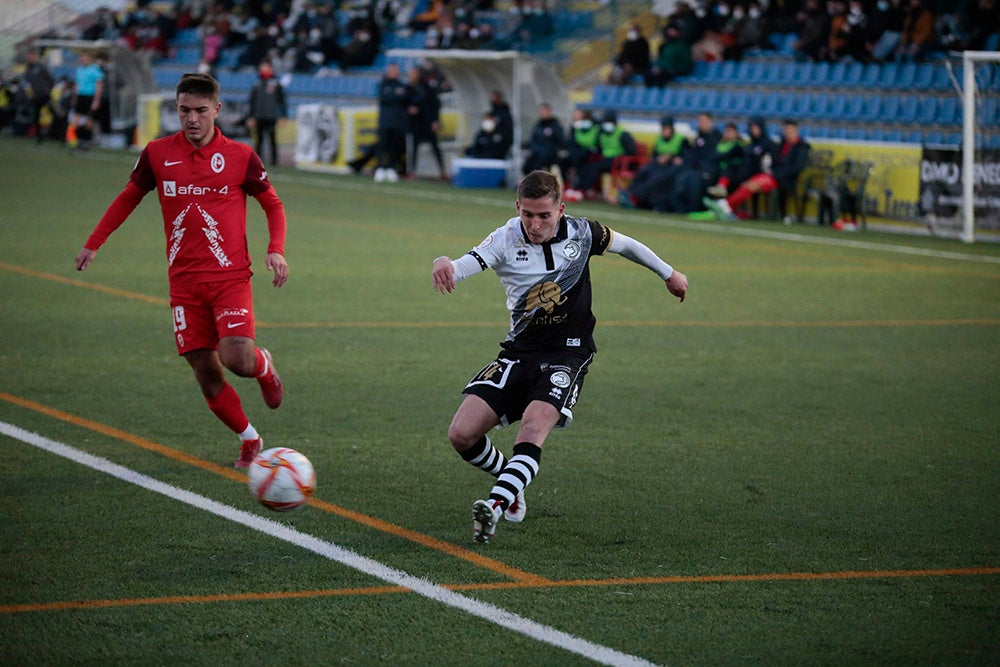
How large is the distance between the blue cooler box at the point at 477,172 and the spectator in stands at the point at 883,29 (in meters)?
7.24

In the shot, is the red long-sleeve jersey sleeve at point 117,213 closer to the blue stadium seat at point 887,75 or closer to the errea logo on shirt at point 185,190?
the errea logo on shirt at point 185,190

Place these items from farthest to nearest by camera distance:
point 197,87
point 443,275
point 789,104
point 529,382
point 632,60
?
point 632,60
point 789,104
point 197,87
point 529,382
point 443,275

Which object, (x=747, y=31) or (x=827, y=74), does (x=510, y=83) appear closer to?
(x=747, y=31)

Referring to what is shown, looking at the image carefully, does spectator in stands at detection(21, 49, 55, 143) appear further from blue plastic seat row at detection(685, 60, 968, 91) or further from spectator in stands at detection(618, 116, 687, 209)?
spectator in stands at detection(618, 116, 687, 209)

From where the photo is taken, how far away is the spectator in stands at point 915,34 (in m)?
24.7

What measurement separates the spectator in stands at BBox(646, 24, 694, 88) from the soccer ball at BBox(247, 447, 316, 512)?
24420 mm

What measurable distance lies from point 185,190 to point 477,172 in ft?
69.0

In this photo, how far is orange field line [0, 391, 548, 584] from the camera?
563cm

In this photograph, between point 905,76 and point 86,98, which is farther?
point 86,98

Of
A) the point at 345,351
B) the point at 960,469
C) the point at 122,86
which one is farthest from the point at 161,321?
the point at 122,86

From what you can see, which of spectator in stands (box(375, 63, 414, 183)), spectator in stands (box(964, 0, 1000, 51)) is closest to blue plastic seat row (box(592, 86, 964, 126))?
spectator in stands (box(964, 0, 1000, 51))

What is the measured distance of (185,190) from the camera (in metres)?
7.08

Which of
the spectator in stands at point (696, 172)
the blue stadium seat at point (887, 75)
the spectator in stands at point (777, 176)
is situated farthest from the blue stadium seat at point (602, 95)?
the spectator in stands at point (777, 176)

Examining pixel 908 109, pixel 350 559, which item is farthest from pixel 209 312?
pixel 908 109
